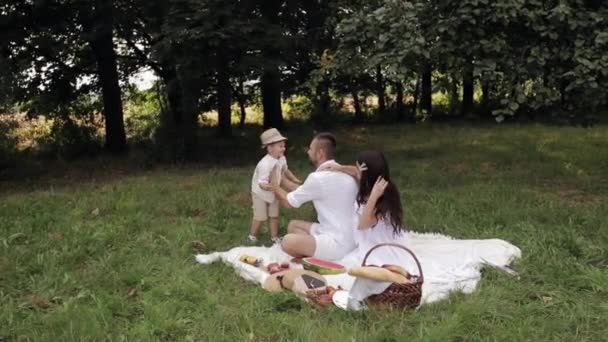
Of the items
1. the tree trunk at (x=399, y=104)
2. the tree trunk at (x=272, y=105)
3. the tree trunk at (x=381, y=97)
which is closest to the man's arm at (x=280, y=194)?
the tree trunk at (x=272, y=105)

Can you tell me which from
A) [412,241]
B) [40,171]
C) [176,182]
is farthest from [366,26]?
[40,171]

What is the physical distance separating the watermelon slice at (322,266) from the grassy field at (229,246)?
0.66m

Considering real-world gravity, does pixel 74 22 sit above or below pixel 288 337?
above

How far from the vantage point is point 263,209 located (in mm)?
6379

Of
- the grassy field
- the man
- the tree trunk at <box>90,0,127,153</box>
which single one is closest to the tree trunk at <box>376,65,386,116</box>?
the tree trunk at <box>90,0,127,153</box>

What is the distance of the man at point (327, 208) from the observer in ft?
17.8

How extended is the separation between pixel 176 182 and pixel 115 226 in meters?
3.03

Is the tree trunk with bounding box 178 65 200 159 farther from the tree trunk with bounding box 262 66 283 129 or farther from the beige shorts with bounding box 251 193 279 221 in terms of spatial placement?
the beige shorts with bounding box 251 193 279 221

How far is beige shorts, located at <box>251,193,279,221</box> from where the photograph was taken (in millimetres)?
6363

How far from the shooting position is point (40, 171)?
1239cm

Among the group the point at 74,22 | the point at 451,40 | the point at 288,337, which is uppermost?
the point at 74,22

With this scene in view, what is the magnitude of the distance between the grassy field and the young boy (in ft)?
1.24

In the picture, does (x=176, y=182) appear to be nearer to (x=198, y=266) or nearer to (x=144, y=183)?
(x=144, y=183)

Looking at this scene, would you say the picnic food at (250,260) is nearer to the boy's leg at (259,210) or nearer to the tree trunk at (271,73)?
the boy's leg at (259,210)
